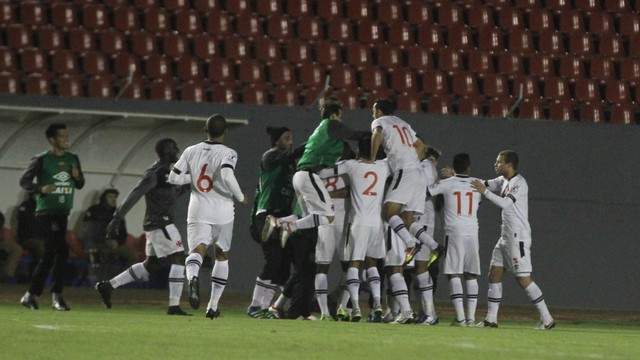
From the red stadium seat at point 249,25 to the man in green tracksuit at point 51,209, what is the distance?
23.5 ft

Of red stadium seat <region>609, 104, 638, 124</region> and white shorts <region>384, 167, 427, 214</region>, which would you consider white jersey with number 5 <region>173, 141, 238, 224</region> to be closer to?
white shorts <region>384, 167, 427, 214</region>

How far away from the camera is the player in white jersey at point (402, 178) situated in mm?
12133

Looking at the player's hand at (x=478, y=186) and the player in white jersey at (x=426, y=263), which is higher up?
the player's hand at (x=478, y=186)

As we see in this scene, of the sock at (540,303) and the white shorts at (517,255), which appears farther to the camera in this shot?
the white shorts at (517,255)

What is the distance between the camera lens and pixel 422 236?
12.3m

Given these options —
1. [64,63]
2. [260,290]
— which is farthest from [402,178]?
[64,63]

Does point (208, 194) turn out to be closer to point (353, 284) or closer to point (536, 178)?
point (353, 284)

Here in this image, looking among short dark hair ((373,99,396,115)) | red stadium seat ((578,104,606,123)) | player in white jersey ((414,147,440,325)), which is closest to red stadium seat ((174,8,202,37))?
red stadium seat ((578,104,606,123))

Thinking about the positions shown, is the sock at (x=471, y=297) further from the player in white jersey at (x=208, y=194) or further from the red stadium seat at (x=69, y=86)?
the red stadium seat at (x=69, y=86)

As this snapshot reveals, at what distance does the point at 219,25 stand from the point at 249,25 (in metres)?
0.48

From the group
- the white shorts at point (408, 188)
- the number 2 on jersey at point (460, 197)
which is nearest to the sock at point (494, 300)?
the number 2 on jersey at point (460, 197)

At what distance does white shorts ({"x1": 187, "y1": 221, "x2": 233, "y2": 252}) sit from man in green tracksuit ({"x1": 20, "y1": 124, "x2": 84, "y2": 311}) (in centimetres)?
165

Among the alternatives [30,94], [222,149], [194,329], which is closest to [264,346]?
[194,329]

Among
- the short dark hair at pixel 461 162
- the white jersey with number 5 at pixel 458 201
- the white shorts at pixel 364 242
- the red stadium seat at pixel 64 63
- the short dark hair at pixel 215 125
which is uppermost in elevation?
the red stadium seat at pixel 64 63
